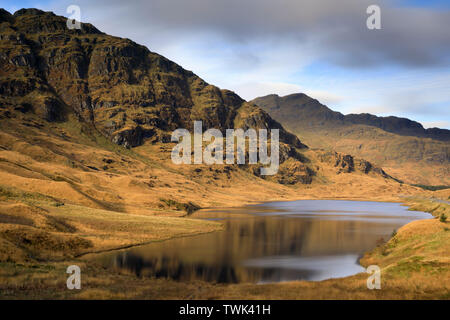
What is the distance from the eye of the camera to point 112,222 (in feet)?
241

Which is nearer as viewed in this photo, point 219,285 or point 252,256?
point 219,285

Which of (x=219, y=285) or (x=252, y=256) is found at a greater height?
(x=219, y=285)

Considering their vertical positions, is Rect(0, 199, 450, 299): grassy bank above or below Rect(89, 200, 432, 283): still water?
above

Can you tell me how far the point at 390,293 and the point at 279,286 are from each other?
9.83m

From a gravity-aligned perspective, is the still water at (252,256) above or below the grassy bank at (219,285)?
below

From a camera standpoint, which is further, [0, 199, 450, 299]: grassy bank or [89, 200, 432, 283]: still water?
[89, 200, 432, 283]: still water

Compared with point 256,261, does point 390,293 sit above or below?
above

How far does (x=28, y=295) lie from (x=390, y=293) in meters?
28.7

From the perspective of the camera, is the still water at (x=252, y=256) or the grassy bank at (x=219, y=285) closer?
the grassy bank at (x=219, y=285)

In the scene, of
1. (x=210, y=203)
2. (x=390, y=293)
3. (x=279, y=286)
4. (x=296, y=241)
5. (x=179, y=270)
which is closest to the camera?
(x=390, y=293)

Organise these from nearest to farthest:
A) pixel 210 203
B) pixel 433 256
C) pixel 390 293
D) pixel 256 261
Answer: pixel 390 293
pixel 433 256
pixel 256 261
pixel 210 203
